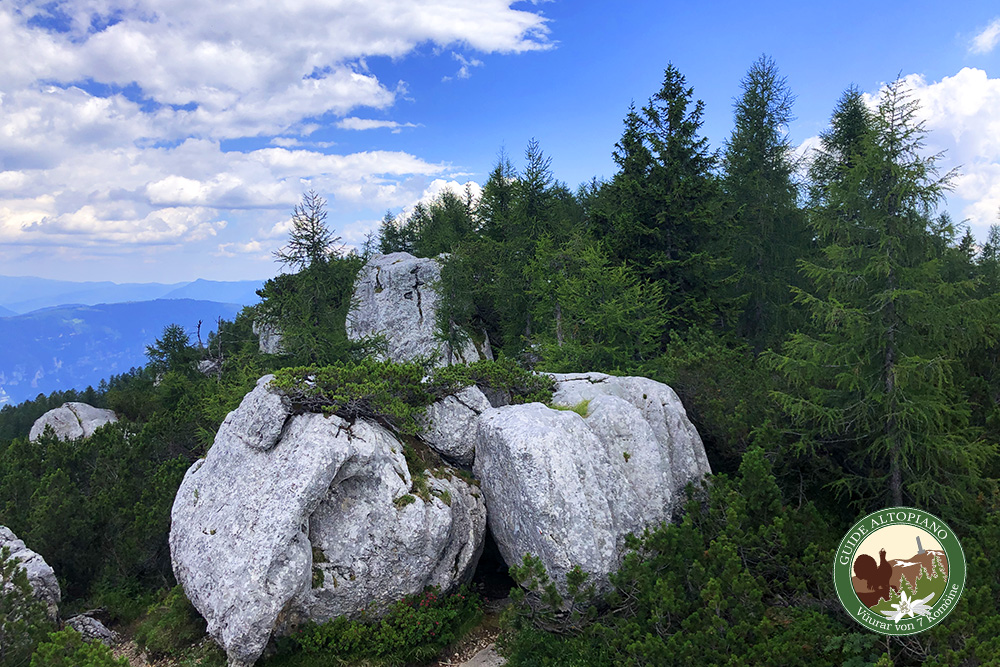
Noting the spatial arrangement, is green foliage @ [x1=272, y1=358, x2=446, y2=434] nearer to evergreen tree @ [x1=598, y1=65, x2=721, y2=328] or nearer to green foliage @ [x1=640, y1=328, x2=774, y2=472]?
green foliage @ [x1=640, y1=328, x2=774, y2=472]

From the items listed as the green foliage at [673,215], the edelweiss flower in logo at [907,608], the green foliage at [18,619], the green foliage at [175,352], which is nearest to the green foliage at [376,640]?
the green foliage at [18,619]

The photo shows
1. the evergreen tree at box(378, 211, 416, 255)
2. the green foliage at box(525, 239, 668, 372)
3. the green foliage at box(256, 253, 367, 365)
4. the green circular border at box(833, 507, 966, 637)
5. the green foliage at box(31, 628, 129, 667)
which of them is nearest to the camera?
the green circular border at box(833, 507, 966, 637)

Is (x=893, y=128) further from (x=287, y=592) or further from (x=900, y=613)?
(x=287, y=592)

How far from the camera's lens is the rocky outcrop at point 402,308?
1130 inches

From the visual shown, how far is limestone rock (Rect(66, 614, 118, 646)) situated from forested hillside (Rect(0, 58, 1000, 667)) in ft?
2.53

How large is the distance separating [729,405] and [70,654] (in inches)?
537

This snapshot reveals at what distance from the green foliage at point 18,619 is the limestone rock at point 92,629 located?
1976mm

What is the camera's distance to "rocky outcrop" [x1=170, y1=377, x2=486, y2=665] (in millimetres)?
9766

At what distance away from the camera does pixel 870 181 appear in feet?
33.6

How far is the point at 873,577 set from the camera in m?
6.71

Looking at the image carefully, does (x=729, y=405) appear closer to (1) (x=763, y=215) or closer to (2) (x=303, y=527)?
(2) (x=303, y=527)

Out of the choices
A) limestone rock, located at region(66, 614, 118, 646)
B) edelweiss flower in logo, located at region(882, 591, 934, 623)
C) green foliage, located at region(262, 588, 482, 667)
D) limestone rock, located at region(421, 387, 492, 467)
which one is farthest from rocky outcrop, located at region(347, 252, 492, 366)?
→ edelweiss flower in logo, located at region(882, 591, 934, 623)

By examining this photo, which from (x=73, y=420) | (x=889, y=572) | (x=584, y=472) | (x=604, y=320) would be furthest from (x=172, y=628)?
(x=73, y=420)

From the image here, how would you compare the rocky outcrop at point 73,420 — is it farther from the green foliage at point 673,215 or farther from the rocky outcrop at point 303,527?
the green foliage at point 673,215
